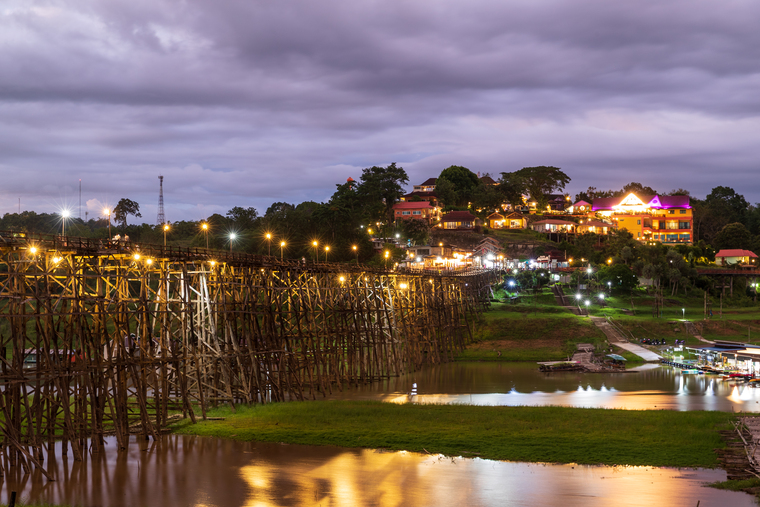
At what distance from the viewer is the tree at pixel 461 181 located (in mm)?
151625

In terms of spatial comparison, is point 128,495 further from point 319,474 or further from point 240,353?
point 240,353

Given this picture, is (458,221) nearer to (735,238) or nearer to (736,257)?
(736,257)

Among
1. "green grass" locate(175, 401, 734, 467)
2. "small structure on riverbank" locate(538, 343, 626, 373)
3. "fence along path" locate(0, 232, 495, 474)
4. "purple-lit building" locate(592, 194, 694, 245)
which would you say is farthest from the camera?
"purple-lit building" locate(592, 194, 694, 245)

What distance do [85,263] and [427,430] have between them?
17.1 m

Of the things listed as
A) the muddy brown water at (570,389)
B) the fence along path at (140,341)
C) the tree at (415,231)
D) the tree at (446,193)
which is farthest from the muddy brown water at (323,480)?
the tree at (446,193)

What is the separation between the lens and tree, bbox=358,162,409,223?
127812 mm

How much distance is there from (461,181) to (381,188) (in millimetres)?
31484

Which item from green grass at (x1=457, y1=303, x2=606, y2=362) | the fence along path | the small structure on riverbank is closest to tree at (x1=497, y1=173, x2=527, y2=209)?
green grass at (x1=457, y1=303, x2=606, y2=362)

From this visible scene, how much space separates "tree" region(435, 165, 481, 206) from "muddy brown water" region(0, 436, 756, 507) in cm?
12646

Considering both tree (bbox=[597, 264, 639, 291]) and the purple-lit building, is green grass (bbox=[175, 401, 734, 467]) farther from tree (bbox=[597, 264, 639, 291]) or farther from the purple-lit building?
the purple-lit building

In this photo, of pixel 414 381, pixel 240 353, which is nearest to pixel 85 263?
pixel 240 353

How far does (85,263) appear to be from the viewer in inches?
1164

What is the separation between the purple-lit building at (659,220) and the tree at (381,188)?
41.8m

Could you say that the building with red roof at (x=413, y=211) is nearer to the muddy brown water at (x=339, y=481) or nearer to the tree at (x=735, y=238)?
the tree at (x=735, y=238)
